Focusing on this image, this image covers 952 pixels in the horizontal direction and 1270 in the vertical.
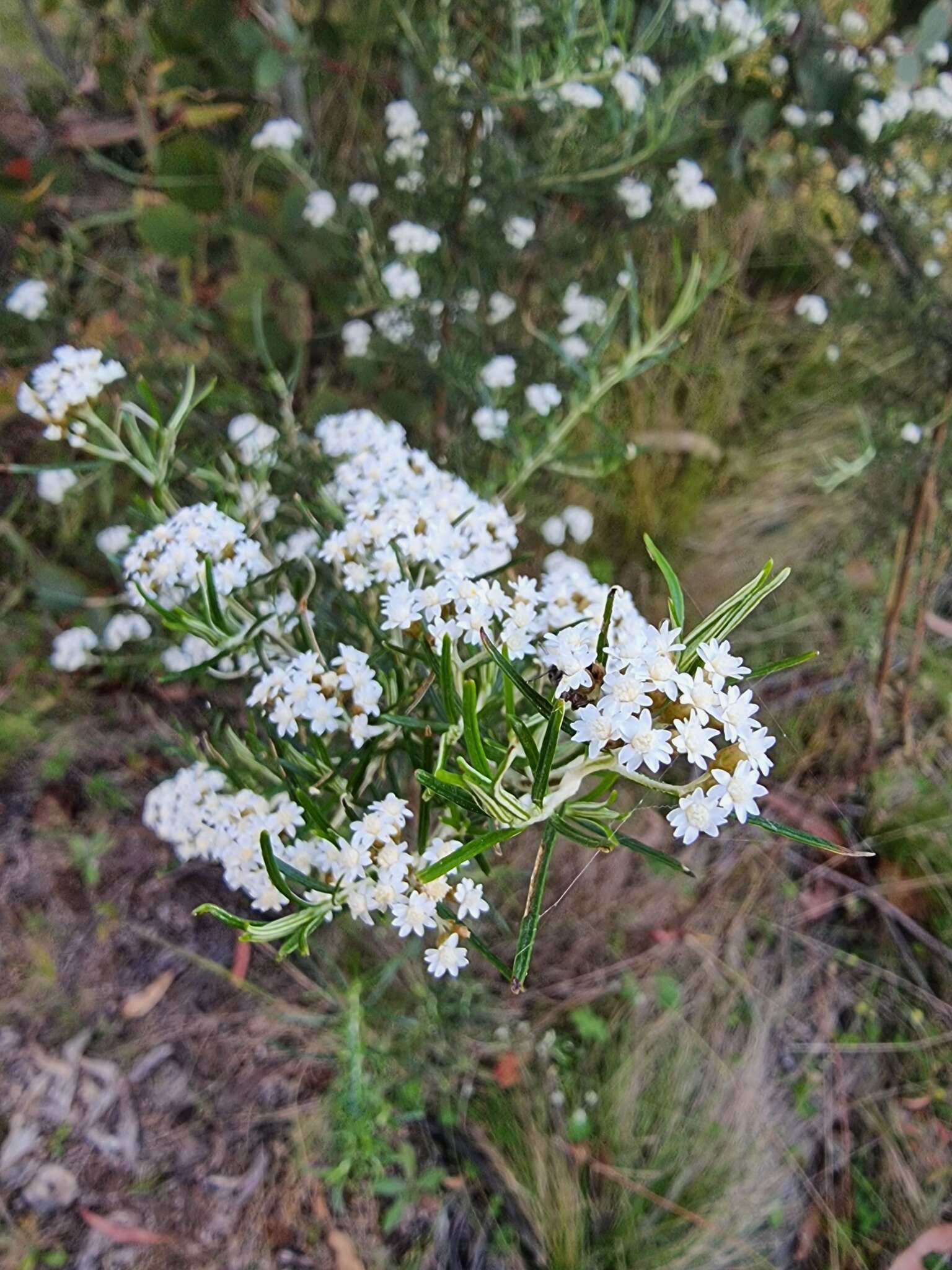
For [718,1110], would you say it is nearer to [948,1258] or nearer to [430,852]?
[948,1258]

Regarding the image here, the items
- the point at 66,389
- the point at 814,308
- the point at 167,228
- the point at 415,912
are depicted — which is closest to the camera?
the point at 415,912

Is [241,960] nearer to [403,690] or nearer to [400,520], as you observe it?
[403,690]

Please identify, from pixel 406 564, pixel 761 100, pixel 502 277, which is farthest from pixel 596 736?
pixel 761 100

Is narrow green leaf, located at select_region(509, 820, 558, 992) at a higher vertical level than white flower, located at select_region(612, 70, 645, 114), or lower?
lower

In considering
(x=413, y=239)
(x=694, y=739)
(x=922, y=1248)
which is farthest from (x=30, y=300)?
(x=922, y=1248)

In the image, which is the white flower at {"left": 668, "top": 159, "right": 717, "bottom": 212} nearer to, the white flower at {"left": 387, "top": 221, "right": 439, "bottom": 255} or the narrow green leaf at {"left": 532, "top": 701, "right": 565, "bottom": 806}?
the white flower at {"left": 387, "top": 221, "right": 439, "bottom": 255}

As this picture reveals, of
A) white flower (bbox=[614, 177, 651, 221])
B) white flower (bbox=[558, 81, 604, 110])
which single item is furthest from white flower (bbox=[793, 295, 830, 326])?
white flower (bbox=[558, 81, 604, 110])
